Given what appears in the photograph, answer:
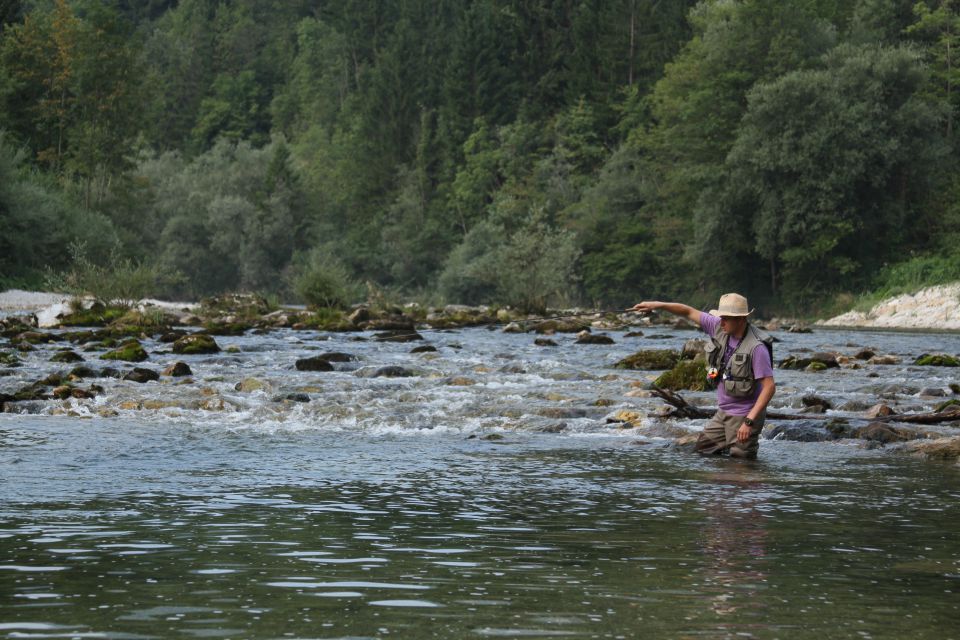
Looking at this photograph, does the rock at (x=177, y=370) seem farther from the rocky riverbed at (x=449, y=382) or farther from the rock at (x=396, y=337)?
the rock at (x=396, y=337)

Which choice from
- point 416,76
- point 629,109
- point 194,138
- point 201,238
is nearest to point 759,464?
point 629,109

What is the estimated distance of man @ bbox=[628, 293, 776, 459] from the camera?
1065cm

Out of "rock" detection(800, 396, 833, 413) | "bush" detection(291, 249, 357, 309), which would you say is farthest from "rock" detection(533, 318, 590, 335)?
"rock" detection(800, 396, 833, 413)

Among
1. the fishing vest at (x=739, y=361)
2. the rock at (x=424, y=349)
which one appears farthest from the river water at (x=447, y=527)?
the rock at (x=424, y=349)

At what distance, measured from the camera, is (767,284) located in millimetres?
56594

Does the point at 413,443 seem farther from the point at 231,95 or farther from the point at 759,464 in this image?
the point at 231,95

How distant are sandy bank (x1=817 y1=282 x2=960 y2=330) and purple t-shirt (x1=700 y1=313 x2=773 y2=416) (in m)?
33.9

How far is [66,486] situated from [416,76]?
3291 inches

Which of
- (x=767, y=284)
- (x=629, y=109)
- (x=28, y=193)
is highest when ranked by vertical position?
(x=629, y=109)

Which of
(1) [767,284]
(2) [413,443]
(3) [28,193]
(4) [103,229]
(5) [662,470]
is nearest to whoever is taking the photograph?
(5) [662,470]

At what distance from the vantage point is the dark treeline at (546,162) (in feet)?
164

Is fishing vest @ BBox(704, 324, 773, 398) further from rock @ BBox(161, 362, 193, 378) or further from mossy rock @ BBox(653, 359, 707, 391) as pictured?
rock @ BBox(161, 362, 193, 378)

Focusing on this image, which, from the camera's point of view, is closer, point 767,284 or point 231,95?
point 767,284

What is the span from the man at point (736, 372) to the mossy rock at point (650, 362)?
10.8 metres
